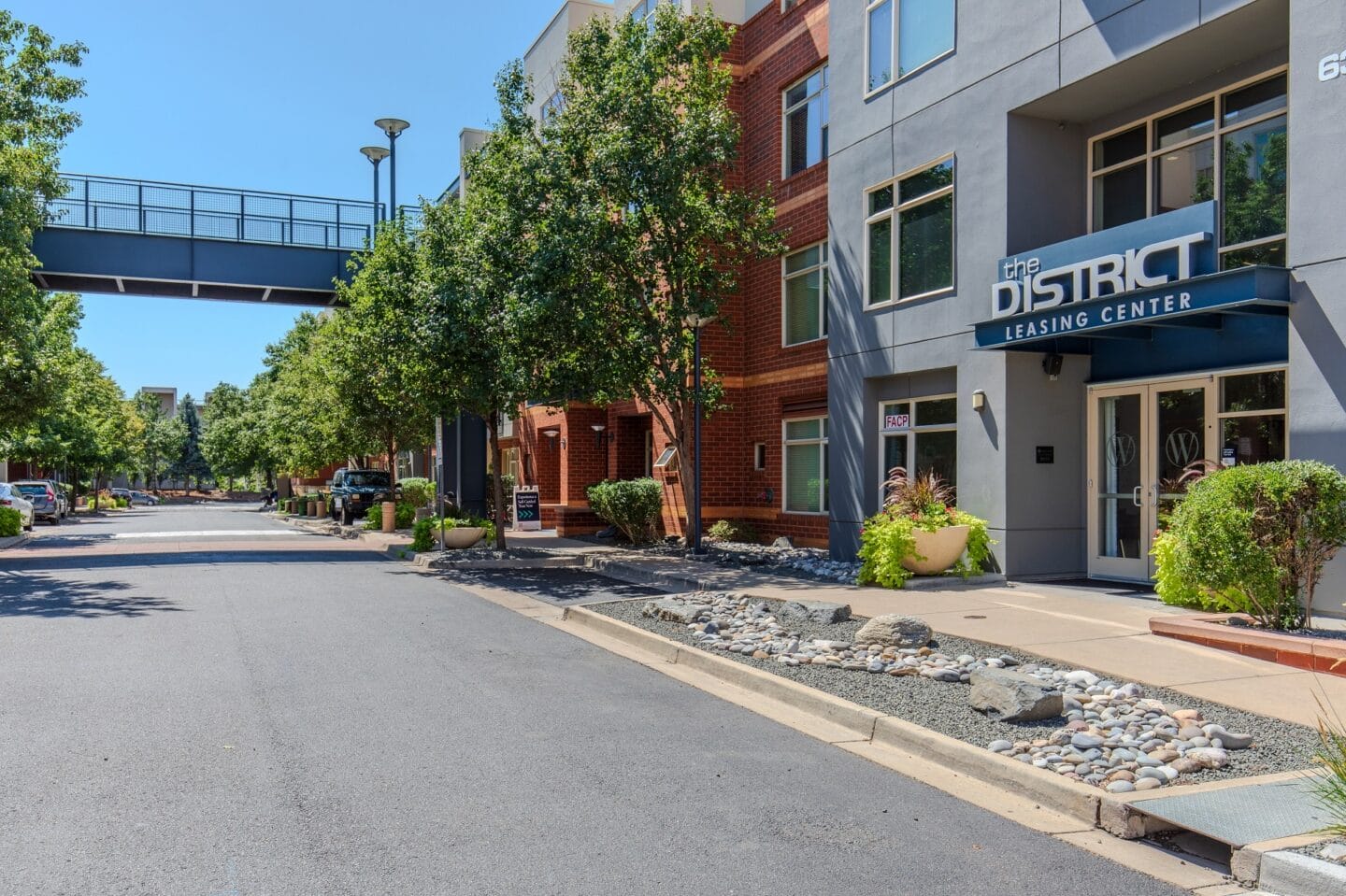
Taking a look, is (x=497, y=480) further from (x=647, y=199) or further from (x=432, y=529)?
(x=647, y=199)

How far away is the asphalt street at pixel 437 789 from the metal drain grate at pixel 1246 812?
55 centimetres

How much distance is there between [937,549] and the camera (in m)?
14.1

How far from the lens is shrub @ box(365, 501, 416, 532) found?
30797 millimetres

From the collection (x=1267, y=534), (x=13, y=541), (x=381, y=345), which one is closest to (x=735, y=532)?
(x=381, y=345)

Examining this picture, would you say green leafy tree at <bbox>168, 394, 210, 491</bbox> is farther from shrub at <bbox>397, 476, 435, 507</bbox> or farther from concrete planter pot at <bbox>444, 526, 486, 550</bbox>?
concrete planter pot at <bbox>444, 526, 486, 550</bbox>

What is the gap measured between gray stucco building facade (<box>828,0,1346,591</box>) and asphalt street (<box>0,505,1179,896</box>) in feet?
22.9

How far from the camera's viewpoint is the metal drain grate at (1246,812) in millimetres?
4938

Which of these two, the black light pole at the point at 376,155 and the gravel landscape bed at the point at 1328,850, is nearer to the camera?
the gravel landscape bed at the point at 1328,850

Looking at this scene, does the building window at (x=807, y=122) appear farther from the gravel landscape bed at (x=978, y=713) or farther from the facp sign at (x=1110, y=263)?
the gravel landscape bed at (x=978, y=713)

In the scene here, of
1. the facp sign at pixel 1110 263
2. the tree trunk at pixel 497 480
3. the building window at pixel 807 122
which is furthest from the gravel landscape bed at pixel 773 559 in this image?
the building window at pixel 807 122

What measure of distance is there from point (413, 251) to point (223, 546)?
8920 millimetres

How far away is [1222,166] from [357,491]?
95.9 feet

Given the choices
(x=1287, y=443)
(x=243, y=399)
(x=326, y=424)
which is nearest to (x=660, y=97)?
(x=1287, y=443)

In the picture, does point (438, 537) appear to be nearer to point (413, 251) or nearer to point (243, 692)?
point (413, 251)
